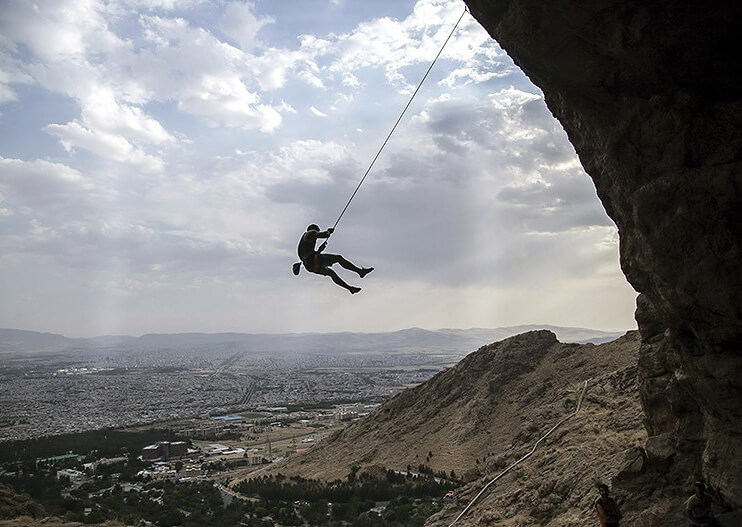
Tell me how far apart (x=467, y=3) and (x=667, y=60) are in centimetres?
273

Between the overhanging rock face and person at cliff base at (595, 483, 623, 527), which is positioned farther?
person at cliff base at (595, 483, 623, 527)

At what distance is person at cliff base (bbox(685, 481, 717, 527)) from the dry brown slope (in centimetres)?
1318

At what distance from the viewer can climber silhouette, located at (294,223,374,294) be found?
12.0 m

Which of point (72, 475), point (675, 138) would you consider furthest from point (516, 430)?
point (72, 475)

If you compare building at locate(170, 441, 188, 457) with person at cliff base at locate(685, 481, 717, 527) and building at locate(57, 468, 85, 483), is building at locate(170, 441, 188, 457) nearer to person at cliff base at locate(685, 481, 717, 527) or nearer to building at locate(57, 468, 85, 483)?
building at locate(57, 468, 85, 483)

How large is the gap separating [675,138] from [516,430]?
80.6 feet

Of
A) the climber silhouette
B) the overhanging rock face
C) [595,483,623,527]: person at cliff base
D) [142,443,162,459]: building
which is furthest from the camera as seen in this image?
[142,443,162,459]: building

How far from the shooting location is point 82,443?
2506 inches

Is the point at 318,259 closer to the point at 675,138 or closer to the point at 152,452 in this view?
the point at 675,138

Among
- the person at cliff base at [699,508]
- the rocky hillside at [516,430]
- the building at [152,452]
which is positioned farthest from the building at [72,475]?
the person at cliff base at [699,508]

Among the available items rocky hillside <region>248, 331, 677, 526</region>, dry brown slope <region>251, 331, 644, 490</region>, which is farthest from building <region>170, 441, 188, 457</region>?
dry brown slope <region>251, 331, 644, 490</region>

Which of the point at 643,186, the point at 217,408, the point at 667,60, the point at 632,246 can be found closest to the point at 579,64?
the point at 667,60

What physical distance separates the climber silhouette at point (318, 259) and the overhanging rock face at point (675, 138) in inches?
227

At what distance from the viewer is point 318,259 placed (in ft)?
39.9
